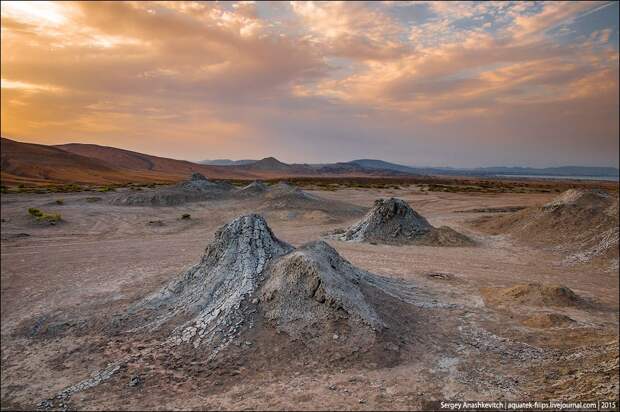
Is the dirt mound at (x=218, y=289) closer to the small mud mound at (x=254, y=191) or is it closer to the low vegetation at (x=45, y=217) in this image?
the low vegetation at (x=45, y=217)

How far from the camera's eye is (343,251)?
2125 cm

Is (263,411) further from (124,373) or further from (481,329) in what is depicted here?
(481,329)

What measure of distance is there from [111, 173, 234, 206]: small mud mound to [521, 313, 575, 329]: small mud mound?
35171 millimetres

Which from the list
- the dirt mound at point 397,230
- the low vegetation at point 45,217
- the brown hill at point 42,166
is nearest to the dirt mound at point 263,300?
the dirt mound at point 397,230

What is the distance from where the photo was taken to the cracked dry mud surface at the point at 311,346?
7535mm

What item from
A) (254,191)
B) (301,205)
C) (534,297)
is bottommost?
(534,297)

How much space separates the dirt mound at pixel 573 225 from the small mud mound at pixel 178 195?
2956 centimetres

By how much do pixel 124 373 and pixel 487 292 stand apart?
12.1 metres

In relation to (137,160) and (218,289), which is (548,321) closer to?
(218,289)

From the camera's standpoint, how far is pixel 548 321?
36.0 ft

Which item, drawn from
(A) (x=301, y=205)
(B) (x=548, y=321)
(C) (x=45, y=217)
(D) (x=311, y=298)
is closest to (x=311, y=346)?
(D) (x=311, y=298)

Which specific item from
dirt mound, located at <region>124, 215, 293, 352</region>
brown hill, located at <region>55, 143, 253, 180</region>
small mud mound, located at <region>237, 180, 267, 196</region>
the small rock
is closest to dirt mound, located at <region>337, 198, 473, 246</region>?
dirt mound, located at <region>124, 215, 293, 352</region>

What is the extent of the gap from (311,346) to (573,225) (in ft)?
73.3

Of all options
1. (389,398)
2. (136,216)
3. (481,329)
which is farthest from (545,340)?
(136,216)
